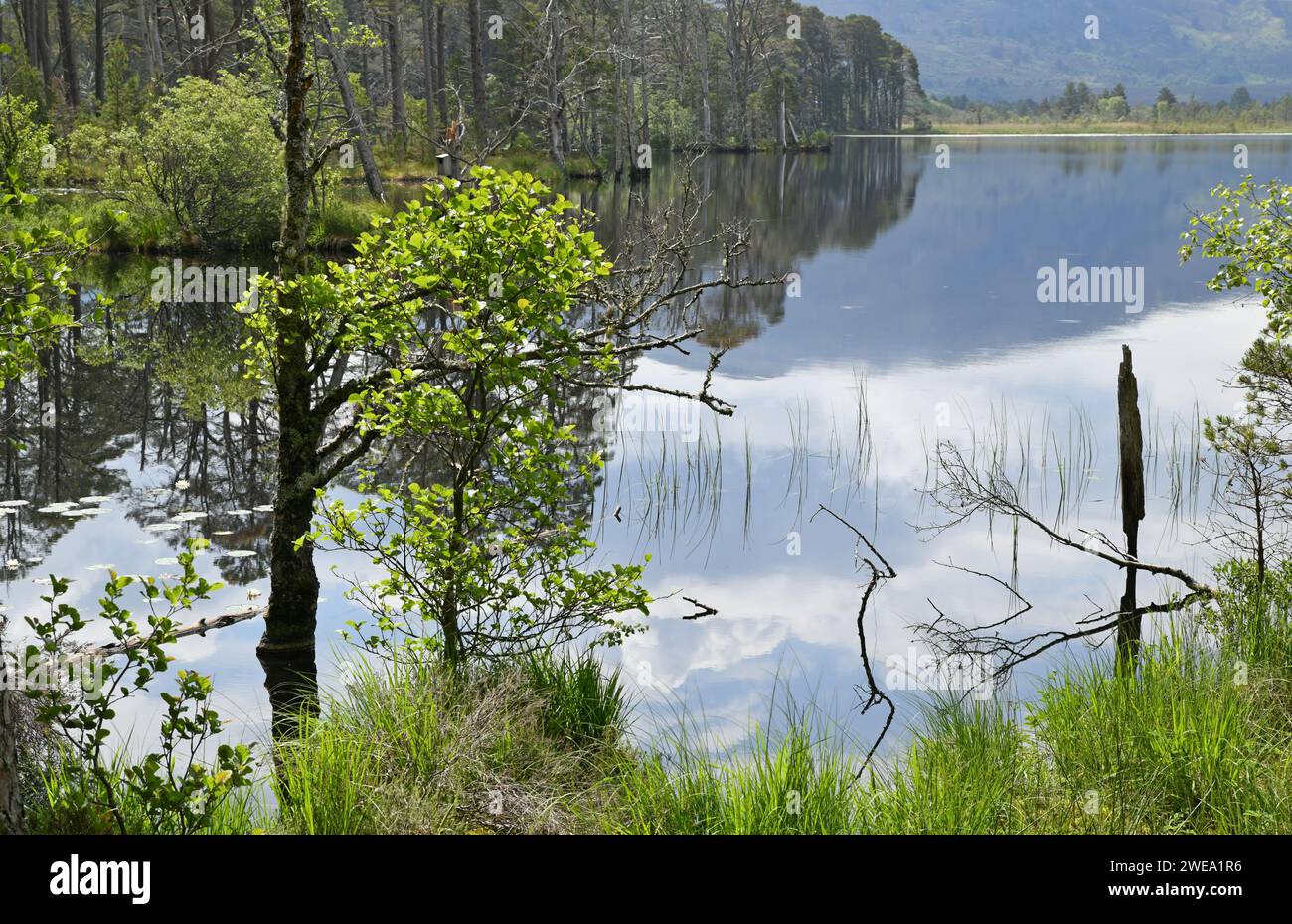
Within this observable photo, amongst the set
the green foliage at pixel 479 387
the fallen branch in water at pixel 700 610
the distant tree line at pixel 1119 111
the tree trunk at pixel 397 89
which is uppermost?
the distant tree line at pixel 1119 111

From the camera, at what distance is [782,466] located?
502 inches

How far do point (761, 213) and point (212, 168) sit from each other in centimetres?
1815

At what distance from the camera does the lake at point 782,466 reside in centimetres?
812

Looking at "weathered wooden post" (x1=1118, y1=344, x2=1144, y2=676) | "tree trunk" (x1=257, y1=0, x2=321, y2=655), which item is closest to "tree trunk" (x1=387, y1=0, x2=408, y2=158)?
"tree trunk" (x1=257, y1=0, x2=321, y2=655)

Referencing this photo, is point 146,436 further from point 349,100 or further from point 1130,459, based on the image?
point 349,100

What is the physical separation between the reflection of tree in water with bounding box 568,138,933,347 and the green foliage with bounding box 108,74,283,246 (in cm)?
721

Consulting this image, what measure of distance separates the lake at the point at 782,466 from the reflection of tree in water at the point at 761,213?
0.29 m

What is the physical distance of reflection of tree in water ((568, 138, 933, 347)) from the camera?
74.9 ft

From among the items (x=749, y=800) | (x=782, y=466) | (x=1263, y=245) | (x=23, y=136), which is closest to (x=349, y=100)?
(x=23, y=136)

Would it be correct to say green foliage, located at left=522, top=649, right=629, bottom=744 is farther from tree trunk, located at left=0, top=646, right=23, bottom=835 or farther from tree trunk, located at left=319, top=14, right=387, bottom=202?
tree trunk, located at left=319, top=14, right=387, bottom=202

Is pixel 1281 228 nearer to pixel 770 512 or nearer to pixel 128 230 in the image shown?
pixel 770 512

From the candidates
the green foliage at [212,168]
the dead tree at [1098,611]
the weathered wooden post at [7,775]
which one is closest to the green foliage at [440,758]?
the weathered wooden post at [7,775]

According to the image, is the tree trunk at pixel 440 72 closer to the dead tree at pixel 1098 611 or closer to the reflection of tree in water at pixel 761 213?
the reflection of tree in water at pixel 761 213

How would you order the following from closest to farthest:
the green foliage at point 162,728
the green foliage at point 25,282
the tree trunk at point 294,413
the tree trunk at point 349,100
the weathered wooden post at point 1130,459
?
the green foliage at point 162,728
the green foliage at point 25,282
the tree trunk at point 294,413
the weathered wooden post at point 1130,459
the tree trunk at point 349,100
